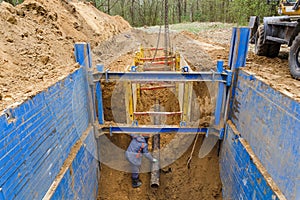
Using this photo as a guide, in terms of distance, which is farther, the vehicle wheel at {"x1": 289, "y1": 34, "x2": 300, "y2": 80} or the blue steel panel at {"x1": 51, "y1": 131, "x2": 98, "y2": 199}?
the vehicle wheel at {"x1": 289, "y1": 34, "x2": 300, "y2": 80}

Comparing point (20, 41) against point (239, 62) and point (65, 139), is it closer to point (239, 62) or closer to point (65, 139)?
point (65, 139)

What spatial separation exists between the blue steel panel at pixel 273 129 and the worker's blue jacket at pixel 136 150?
2112 mm

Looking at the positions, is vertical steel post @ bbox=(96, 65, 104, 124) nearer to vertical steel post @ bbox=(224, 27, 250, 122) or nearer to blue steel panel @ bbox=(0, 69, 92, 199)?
blue steel panel @ bbox=(0, 69, 92, 199)

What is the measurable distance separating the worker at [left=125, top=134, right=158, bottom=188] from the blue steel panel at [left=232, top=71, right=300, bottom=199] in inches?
83.7

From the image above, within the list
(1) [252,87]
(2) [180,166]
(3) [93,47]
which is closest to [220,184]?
(2) [180,166]

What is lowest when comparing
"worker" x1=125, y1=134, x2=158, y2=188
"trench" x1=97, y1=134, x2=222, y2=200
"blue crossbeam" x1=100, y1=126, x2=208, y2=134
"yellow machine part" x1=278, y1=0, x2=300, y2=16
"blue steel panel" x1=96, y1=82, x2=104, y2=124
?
→ "trench" x1=97, y1=134, x2=222, y2=200

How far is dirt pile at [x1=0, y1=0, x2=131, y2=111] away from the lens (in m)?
3.37

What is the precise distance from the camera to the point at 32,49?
541cm

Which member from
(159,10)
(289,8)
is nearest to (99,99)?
(289,8)

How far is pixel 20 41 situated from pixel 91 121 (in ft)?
8.86

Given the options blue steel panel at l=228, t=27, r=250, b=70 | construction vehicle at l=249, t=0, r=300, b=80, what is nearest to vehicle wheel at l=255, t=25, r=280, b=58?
construction vehicle at l=249, t=0, r=300, b=80

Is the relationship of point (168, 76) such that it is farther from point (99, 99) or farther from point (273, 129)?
point (273, 129)

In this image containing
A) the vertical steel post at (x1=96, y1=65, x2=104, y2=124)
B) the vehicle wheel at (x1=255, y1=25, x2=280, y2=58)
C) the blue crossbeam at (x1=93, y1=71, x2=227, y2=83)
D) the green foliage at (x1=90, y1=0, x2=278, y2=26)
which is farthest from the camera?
the green foliage at (x1=90, y1=0, x2=278, y2=26)

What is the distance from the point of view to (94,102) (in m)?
4.71
